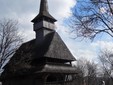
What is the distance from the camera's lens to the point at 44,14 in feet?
120

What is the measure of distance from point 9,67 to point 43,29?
29.7 ft

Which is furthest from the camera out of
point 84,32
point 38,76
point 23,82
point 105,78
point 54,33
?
point 105,78

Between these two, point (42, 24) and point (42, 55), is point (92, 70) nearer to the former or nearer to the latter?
point (42, 24)

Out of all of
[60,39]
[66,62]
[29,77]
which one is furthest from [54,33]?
[29,77]

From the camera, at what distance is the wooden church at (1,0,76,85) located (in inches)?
1170

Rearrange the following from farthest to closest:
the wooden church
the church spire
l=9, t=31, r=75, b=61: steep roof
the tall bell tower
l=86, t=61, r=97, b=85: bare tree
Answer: l=86, t=61, r=97, b=85: bare tree, the church spire, the tall bell tower, l=9, t=31, r=75, b=61: steep roof, the wooden church

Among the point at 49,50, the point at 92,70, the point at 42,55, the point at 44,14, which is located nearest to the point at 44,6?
the point at 44,14

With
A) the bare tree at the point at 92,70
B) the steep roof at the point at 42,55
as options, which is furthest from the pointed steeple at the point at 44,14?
the bare tree at the point at 92,70

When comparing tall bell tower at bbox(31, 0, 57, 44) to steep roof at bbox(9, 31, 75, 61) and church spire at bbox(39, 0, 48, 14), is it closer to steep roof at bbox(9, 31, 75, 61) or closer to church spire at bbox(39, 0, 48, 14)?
church spire at bbox(39, 0, 48, 14)

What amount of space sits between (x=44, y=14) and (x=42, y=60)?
8.77 meters

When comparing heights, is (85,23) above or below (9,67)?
above

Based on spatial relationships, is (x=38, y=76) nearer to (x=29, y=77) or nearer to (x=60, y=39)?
(x=29, y=77)

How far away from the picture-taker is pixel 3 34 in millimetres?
28188

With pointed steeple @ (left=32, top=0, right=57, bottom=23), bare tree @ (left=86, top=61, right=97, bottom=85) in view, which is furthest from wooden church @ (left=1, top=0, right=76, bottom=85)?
bare tree @ (left=86, top=61, right=97, bottom=85)
